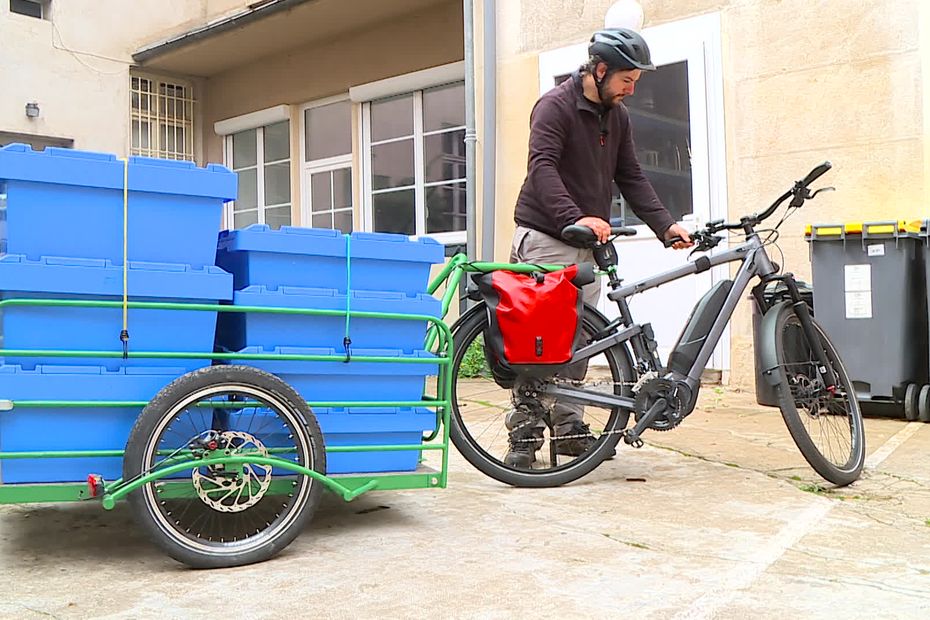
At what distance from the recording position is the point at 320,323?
9.59 ft

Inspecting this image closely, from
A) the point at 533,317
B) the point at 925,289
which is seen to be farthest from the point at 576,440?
the point at 925,289

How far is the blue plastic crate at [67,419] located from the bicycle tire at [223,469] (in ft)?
0.35

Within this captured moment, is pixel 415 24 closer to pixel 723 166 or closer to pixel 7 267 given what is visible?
pixel 723 166

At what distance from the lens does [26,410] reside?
2525 mm

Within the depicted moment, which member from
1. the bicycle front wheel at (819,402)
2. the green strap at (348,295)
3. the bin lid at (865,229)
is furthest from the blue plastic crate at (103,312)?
the bin lid at (865,229)

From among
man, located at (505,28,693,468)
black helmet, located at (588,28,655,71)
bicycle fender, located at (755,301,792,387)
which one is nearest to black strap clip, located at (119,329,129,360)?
man, located at (505,28,693,468)

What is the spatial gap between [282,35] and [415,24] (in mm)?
1847

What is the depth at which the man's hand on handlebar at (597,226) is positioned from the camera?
365 centimetres

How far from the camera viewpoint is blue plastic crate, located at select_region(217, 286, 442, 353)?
2822 millimetres

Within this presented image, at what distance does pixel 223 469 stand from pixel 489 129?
5463 mm

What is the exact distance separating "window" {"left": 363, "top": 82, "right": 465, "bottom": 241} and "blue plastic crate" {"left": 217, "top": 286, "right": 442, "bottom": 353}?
246 inches

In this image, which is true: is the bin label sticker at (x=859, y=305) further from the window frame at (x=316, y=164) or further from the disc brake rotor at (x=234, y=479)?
the window frame at (x=316, y=164)

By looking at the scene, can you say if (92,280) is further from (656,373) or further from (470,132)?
(470,132)

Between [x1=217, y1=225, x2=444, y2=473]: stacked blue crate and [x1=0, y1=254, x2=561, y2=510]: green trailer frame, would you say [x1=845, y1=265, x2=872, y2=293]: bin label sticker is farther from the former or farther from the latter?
[x1=217, y1=225, x2=444, y2=473]: stacked blue crate
